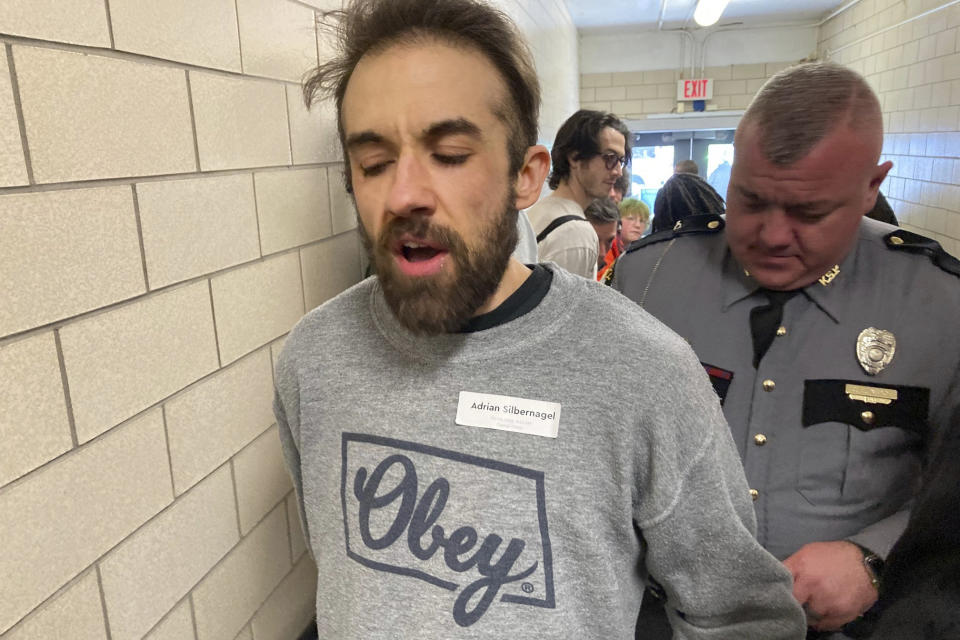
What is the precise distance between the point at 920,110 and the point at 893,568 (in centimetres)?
457

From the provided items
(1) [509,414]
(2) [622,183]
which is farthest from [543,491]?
(2) [622,183]

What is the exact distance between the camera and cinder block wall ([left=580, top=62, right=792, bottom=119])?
7.16 metres

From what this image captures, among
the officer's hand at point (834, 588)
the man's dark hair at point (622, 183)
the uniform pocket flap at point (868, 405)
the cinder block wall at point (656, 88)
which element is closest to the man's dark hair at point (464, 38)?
the uniform pocket flap at point (868, 405)

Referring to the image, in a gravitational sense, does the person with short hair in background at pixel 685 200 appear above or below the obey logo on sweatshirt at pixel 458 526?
above

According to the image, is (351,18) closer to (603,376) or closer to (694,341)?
(603,376)

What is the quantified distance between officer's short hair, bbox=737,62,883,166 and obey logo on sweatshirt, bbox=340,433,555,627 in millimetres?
778

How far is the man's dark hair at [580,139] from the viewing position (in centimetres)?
261

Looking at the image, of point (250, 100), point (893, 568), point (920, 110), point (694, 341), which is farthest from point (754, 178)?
point (920, 110)

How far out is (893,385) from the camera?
117 centimetres

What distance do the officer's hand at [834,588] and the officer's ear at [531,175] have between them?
2.65 feet

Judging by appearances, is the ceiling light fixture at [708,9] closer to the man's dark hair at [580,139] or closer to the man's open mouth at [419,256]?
the man's dark hair at [580,139]

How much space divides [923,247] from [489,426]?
0.95m

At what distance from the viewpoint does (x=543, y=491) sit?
2.84 feet

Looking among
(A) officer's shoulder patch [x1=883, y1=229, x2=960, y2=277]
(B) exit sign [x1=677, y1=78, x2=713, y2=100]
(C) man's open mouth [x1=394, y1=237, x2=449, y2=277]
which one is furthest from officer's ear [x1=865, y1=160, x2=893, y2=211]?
(B) exit sign [x1=677, y1=78, x2=713, y2=100]
